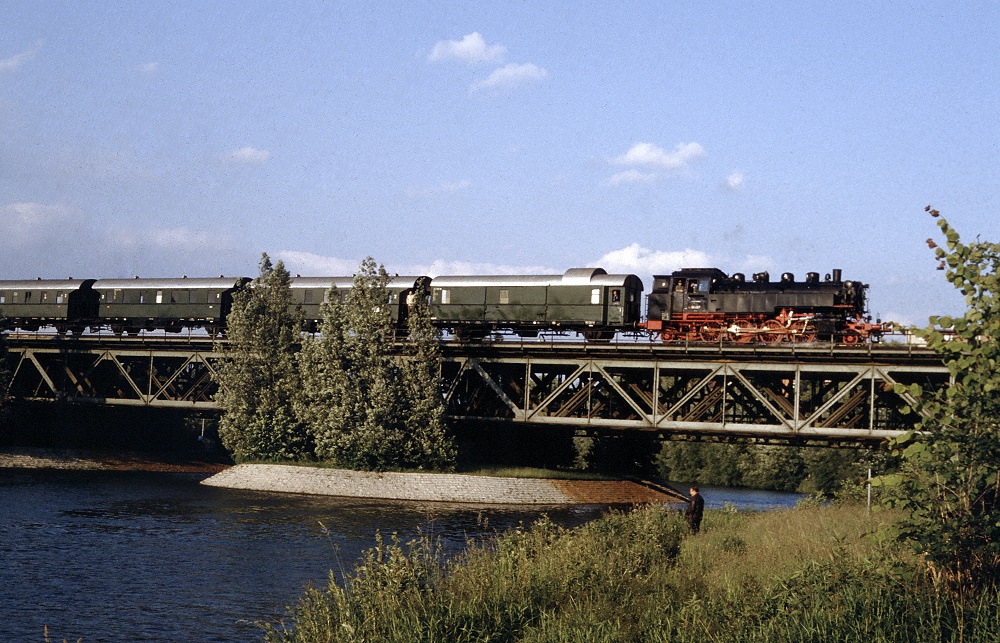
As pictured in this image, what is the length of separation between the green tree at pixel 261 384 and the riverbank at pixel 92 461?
1266 cm

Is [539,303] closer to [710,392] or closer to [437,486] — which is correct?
[710,392]

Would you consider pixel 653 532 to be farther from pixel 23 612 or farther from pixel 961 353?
pixel 23 612

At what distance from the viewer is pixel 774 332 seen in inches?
2021

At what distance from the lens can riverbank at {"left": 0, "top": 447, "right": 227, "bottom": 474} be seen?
220ft

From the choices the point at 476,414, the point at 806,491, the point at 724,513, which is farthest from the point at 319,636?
the point at 806,491

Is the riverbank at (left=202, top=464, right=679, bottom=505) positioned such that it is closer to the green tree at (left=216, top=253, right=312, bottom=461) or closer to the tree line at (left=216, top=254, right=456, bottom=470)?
the tree line at (left=216, top=254, right=456, bottom=470)

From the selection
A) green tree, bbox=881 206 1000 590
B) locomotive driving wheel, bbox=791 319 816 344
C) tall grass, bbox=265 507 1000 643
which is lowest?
tall grass, bbox=265 507 1000 643

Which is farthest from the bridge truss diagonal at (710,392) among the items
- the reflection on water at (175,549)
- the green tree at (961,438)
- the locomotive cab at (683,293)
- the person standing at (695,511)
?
the green tree at (961,438)

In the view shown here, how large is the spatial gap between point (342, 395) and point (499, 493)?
10.9 meters

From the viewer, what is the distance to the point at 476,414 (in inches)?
2372

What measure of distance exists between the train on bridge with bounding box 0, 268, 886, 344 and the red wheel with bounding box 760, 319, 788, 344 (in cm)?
7

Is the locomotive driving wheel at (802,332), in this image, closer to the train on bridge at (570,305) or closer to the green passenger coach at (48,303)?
the train on bridge at (570,305)

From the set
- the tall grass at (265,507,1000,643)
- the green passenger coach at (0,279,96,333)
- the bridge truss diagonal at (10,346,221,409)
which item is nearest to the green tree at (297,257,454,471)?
the bridge truss diagonal at (10,346,221,409)

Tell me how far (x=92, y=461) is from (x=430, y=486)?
3187 centimetres
